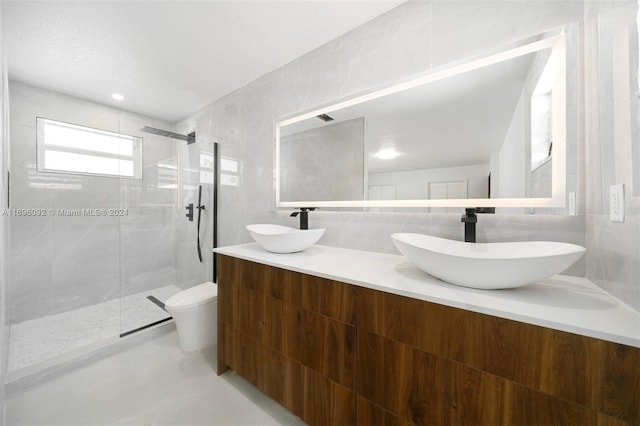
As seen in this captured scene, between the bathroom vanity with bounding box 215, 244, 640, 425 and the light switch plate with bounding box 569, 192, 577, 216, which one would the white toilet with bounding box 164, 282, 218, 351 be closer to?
the bathroom vanity with bounding box 215, 244, 640, 425

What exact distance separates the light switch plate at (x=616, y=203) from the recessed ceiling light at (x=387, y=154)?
859mm

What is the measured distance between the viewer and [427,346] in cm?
76

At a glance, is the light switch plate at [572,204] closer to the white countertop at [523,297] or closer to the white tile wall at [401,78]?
the white tile wall at [401,78]

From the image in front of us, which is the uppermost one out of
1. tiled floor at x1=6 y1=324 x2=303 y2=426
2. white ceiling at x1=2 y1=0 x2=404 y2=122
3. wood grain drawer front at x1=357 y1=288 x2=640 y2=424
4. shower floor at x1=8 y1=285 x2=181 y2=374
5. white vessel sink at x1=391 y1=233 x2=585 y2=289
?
white ceiling at x1=2 y1=0 x2=404 y2=122

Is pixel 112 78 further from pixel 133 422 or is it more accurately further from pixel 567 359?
pixel 567 359

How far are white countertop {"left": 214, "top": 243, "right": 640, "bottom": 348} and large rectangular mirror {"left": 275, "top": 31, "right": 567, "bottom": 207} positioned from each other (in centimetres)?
40

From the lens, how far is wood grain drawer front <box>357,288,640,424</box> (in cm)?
53

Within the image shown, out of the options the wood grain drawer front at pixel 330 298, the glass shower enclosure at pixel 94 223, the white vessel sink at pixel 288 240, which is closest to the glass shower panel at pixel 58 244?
the glass shower enclosure at pixel 94 223

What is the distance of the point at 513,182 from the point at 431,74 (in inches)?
28.2

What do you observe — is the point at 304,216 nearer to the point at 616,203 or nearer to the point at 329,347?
the point at 329,347

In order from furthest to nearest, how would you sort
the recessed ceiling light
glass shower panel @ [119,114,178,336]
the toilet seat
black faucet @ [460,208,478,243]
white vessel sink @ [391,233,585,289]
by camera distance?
glass shower panel @ [119,114,178,336] → the toilet seat → the recessed ceiling light → black faucet @ [460,208,478,243] → white vessel sink @ [391,233,585,289]

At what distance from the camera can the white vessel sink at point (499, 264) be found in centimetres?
66

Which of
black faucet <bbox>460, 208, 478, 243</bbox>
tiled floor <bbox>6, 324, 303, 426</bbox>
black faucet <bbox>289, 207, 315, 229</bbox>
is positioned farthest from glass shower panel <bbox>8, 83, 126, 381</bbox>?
black faucet <bbox>460, 208, 478, 243</bbox>

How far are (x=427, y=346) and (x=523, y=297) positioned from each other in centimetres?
35
